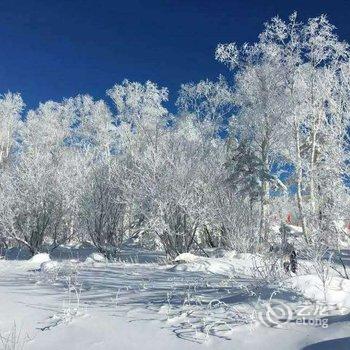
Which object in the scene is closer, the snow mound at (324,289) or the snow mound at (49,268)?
the snow mound at (324,289)

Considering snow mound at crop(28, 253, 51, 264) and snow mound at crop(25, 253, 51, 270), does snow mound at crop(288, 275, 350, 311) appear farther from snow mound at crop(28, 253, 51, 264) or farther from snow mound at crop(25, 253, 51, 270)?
snow mound at crop(28, 253, 51, 264)

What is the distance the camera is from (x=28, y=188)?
20578 millimetres

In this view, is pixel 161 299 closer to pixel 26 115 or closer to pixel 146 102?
pixel 146 102

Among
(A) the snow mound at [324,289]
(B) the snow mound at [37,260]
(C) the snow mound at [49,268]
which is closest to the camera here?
(A) the snow mound at [324,289]

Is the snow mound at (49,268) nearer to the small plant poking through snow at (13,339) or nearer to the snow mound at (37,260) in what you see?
the snow mound at (37,260)

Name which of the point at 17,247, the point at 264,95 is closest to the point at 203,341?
the point at 264,95

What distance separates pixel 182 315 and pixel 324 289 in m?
1.86

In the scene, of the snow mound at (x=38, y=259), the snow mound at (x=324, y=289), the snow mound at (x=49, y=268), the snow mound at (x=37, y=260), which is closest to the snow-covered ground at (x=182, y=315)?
the snow mound at (x=324, y=289)

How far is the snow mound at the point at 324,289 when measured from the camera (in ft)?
19.5

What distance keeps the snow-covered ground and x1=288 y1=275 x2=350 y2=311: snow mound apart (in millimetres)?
13

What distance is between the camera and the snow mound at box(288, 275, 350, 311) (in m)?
5.95

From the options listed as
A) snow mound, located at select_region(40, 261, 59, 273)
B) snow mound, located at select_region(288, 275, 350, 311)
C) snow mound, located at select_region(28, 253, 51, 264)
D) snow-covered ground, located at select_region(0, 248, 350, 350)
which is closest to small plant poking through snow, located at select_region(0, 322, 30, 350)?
snow-covered ground, located at select_region(0, 248, 350, 350)

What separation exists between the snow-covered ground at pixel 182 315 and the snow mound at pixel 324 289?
0.5 inches

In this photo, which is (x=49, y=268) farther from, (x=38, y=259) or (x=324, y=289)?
(x=324, y=289)
